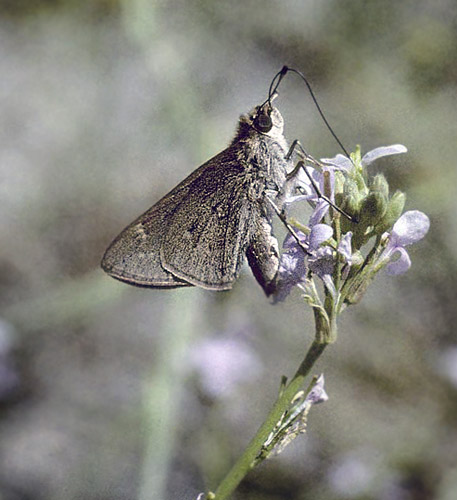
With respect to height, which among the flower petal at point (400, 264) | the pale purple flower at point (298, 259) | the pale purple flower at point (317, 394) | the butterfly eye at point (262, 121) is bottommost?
the pale purple flower at point (317, 394)

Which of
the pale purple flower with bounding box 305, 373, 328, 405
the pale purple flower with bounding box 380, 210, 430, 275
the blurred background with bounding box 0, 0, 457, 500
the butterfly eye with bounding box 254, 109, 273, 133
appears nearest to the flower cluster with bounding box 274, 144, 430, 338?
the pale purple flower with bounding box 380, 210, 430, 275

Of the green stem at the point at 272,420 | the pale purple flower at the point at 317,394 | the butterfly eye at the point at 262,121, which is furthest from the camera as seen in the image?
the butterfly eye at the point at 262,121

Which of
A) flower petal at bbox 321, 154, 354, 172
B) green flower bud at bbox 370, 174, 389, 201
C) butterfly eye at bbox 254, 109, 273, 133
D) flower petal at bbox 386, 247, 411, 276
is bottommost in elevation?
flower petal at bbox 386, 247, 411, 276

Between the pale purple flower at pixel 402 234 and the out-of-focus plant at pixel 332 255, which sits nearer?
the out-of-focus plant at pixel 332 255

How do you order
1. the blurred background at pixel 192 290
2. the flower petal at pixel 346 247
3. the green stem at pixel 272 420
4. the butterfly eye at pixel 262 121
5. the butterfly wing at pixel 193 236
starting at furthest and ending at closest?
the blurred background at pixel 192 290 → the butterfly eye at pixel 262 121 → the butterfly wing at pixel 193 236 → the flower petal at pixel 346 247 → the green stem at pixel 272 420

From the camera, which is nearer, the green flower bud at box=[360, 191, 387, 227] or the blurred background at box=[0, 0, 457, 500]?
the green flower bud at box=[360, 191, 387, 227]

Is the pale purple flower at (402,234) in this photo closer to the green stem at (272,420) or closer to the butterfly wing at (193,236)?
the green stem at (272,420)

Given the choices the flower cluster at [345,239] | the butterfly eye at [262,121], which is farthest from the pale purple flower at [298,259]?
the butterfly eye at [262,121]

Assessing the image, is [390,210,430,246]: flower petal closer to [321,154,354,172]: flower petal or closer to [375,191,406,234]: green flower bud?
[375,191,406,234]: green flower bud
